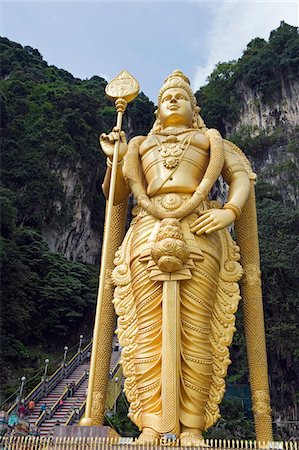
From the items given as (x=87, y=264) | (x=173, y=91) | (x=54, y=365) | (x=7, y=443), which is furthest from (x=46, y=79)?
(x=7, y=443)

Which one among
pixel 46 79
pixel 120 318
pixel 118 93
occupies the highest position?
pixel 46 79

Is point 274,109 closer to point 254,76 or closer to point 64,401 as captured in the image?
point 254,76

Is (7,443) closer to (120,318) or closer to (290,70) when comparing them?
(120,318)

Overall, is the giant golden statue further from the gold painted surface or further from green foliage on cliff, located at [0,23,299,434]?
green foliage on cliff, located at [0,23,299,434]

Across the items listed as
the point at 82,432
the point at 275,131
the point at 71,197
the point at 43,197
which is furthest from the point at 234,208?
the point at 275,131

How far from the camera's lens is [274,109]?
23.5 meters

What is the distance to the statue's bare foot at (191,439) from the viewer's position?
12.8ft

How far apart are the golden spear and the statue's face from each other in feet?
1.47

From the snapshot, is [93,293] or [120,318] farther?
[93,293]

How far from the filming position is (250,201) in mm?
5695

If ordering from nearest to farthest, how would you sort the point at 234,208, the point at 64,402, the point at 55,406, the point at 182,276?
the point at 182,276 → the point at 234,208 → the point at 55,406 → the point at 64,402

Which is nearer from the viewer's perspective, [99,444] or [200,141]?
[99,444]

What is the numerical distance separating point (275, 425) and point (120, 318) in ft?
29.1

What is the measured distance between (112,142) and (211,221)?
1.34 m
